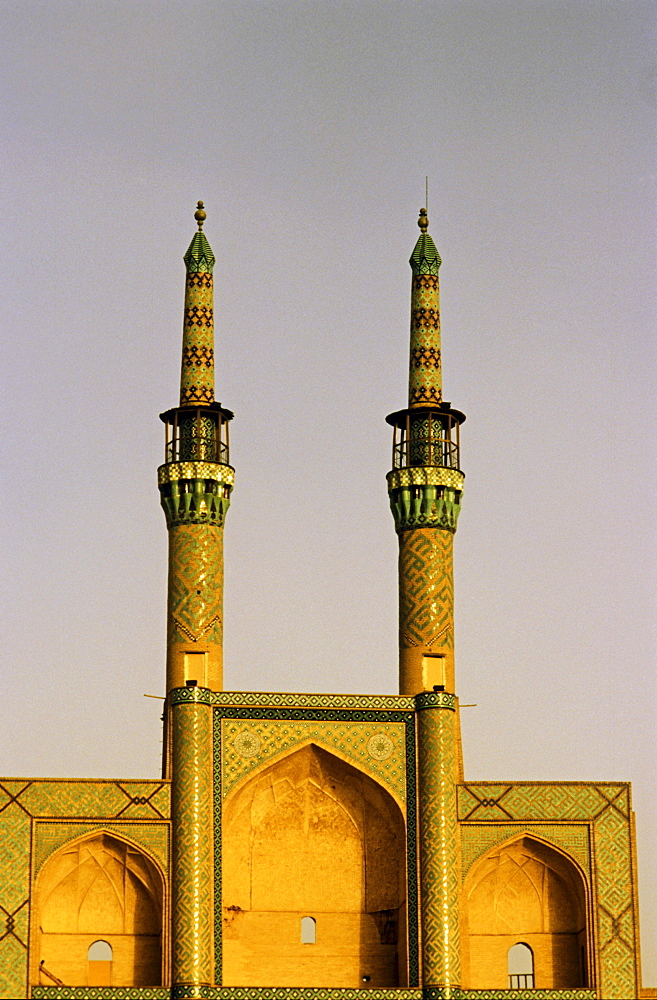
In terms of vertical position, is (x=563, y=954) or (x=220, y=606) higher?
(x=220, y=606)

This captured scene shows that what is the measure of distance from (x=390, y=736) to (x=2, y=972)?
22.0 ft

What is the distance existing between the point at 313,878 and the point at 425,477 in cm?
647

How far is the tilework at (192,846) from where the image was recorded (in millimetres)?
35875

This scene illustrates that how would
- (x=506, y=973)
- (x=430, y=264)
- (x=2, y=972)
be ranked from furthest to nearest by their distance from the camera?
(x=430, y=264) < (x=506, y=973) < (x=2, y=972)

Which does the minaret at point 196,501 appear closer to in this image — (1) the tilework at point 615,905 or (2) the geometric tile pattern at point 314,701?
(2) the geometric tile pattern at point 314,701

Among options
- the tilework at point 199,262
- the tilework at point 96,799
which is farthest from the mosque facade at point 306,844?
the tilework at point 199,262

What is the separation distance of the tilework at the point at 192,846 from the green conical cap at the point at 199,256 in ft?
24.7

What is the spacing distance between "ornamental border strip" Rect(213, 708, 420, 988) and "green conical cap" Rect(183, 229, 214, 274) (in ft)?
24.4

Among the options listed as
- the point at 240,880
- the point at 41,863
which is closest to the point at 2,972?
the point at 41,863

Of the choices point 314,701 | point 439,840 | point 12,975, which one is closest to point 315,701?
point 314,701

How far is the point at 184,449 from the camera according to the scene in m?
39.0

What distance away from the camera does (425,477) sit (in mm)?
39312

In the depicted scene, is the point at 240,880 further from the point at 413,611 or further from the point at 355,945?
Result: the point at 413,611

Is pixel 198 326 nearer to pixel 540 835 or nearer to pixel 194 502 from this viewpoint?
pixel 194 502
